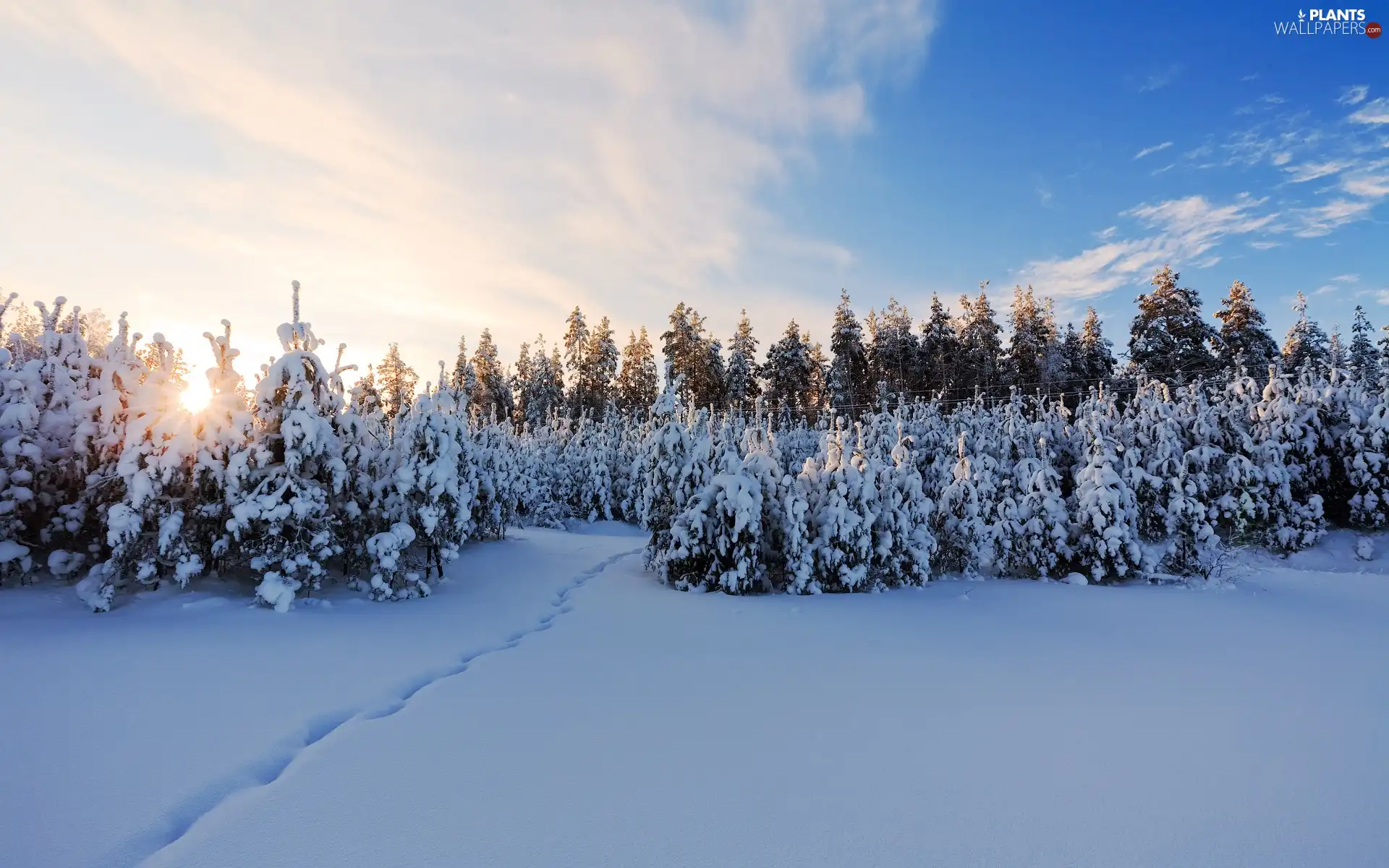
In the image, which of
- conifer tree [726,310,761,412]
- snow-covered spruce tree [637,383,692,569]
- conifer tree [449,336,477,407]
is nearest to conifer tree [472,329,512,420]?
conifer tree [449,336,477,407]

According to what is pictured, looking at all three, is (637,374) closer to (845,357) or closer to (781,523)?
(845,357)

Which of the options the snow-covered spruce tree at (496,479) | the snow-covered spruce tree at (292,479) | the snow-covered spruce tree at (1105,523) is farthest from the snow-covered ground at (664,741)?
the snow-covered spruce tree at (496,479)

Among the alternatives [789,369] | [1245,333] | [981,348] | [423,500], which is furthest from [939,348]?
[423,500]

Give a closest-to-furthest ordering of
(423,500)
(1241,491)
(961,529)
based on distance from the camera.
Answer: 1. (423,500)
2. (961,529)
3. (1241,491)

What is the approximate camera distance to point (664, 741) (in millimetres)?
3352

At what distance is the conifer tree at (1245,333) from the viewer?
113 ft

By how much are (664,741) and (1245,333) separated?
45.3 m

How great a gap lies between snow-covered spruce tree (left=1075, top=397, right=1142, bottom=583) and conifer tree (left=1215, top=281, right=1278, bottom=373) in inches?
1347

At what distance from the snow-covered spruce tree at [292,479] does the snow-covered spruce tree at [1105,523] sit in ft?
32.0

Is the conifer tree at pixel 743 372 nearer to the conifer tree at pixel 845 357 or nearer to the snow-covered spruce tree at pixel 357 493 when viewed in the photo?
the conifer tree at pixel 845 357

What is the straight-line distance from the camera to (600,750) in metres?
3.20

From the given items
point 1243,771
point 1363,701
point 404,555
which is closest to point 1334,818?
point 1243,771

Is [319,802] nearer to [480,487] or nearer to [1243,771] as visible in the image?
[1243,771]

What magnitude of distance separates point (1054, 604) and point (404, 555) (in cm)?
776
